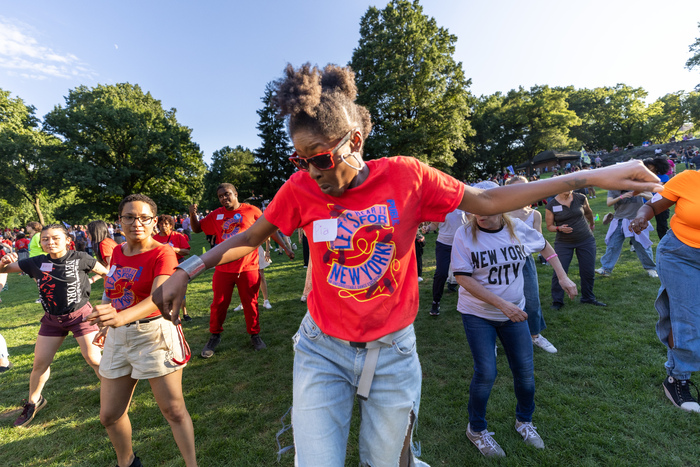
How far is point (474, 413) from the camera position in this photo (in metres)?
3.01

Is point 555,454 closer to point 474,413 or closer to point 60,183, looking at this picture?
point 474,413

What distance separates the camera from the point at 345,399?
168 centimetres

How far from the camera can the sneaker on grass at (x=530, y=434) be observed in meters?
2.99

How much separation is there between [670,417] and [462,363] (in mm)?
2104

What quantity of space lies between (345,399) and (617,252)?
866 centimetres

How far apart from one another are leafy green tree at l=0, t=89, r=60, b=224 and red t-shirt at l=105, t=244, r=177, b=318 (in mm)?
33941

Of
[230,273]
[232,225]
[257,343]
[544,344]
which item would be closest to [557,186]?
[544,344]

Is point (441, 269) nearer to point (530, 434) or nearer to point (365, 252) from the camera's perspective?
point (530, 434)

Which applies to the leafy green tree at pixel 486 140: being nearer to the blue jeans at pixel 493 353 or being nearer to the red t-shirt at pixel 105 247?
the red t-shirt at pixel 105 247

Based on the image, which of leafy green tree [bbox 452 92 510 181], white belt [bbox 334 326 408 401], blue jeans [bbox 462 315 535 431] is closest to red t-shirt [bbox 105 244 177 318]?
white belt [bbox 334 326 408 401]

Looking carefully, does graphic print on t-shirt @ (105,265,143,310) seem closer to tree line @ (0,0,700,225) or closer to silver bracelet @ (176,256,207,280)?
silver bracelet @ (176,256,207,280)

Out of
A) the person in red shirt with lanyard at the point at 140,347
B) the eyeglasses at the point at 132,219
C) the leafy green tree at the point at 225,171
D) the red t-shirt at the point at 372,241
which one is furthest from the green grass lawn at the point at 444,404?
the leafy green tree at the point at 225,171

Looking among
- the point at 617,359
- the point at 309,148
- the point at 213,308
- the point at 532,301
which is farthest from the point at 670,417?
the point at 213,308

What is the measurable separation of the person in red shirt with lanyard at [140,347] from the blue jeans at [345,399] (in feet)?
4.98
